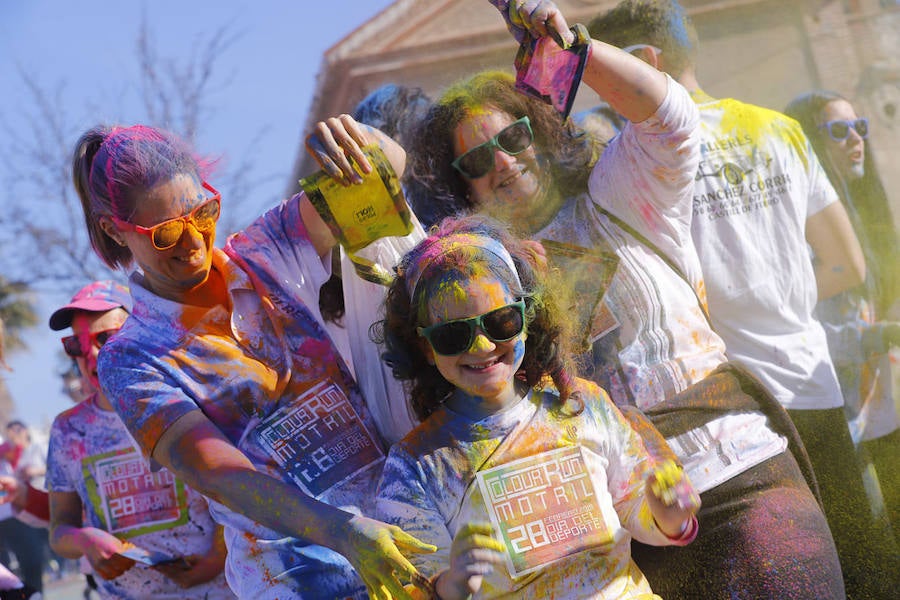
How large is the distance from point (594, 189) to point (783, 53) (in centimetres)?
194

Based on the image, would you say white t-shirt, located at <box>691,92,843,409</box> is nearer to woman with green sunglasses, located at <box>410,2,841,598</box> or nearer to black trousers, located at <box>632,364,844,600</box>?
woman with green sunglasses, located at <box>410,2,841,598</box>

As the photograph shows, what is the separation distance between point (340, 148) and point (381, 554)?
39.5 inches

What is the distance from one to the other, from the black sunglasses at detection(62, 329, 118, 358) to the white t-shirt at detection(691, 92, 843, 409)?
222cm

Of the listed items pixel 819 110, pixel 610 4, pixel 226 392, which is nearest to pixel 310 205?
pixel 226 392

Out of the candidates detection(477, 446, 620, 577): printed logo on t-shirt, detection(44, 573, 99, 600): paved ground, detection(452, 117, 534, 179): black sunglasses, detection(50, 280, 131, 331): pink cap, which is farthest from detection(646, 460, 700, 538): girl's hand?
detection(44, 573, 99, 600): paved ground

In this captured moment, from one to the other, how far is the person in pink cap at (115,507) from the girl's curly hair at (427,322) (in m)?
1.34

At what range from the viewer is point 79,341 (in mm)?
3787

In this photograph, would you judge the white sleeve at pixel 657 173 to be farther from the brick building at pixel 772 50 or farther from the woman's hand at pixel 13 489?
the woman's hand at pixel 13 489

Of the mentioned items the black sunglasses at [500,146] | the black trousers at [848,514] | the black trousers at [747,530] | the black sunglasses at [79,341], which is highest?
the black sunglasses at [500,146]

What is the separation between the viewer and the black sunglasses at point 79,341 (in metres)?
3.77

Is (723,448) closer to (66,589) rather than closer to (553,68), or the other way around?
(553,68)

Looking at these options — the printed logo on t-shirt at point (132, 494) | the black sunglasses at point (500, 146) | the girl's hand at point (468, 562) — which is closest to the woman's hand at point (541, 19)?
the black sunglasses at point (500, 146)

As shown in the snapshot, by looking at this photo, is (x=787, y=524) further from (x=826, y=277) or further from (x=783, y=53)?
(x=783, y=53)

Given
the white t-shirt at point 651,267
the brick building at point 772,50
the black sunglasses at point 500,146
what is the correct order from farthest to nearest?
the brick building at point 772,50 → the black sunglasses at point 500,146 → the white t-shirt at point 651,267
